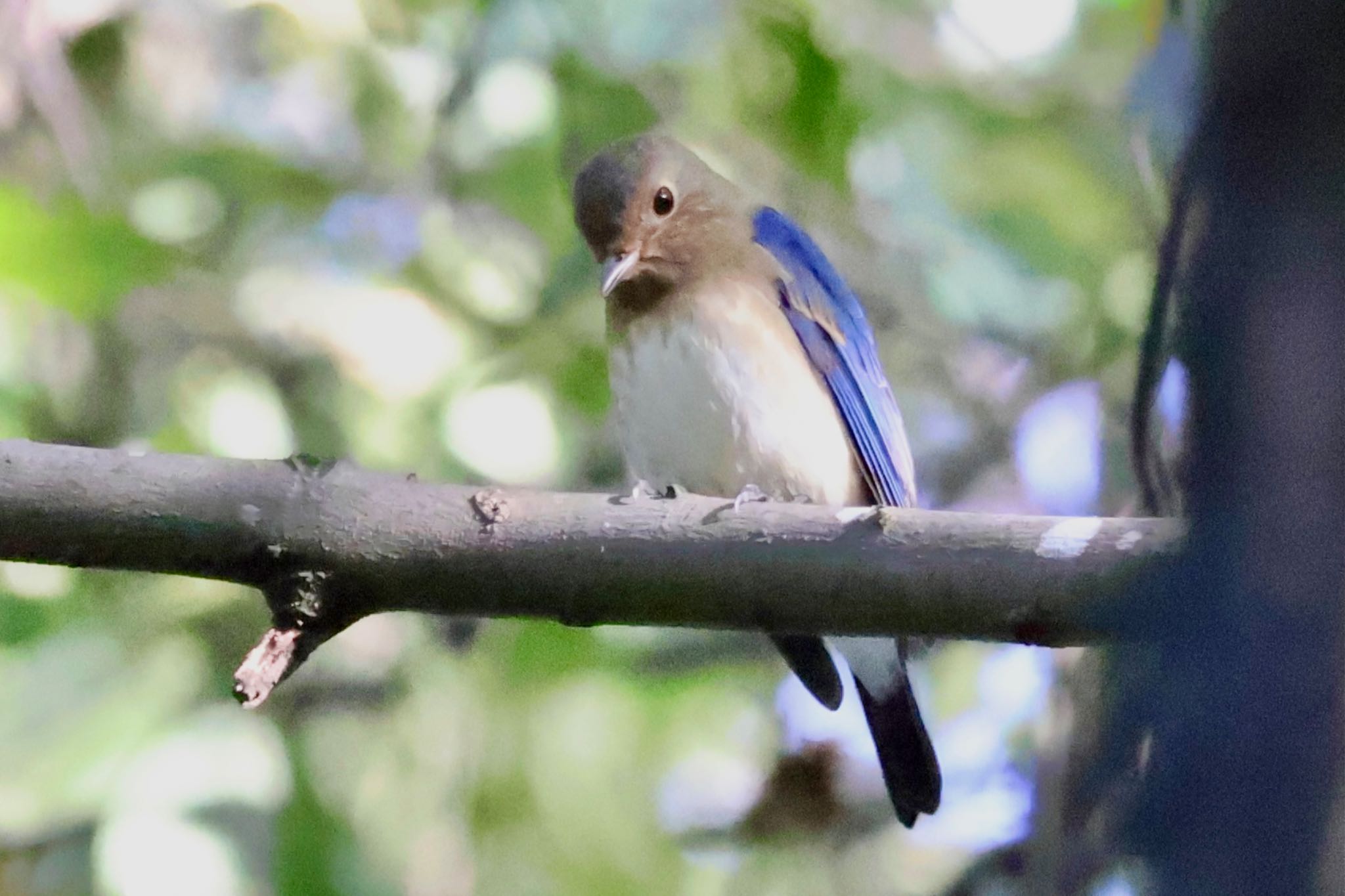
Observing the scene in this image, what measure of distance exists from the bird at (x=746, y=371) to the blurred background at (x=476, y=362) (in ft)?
0.73

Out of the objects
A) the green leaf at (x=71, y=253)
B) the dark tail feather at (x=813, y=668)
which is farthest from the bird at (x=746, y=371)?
the green leaf at (x=71, y=253)

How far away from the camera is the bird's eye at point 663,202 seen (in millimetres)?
3666

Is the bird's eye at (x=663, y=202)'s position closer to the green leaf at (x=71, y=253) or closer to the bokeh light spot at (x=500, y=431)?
the bokeh light spot at (x=500, y=431)

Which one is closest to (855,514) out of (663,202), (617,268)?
(617,268)

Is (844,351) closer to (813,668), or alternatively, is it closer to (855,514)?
(813,668)

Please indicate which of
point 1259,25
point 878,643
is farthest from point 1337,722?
point 878,643

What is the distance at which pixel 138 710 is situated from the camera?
355 centimetres

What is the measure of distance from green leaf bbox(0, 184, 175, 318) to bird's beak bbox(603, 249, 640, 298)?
1.00m

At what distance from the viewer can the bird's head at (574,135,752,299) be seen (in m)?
3.55

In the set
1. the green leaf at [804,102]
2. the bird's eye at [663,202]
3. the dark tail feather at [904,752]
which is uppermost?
the green leaf at [804,102]

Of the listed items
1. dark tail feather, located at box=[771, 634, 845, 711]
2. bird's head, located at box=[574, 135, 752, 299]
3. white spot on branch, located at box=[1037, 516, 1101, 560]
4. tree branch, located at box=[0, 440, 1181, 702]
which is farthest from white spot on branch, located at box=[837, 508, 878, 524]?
bird's head, located at box=[574, 135, 752, 299]

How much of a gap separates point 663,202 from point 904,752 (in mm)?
1457

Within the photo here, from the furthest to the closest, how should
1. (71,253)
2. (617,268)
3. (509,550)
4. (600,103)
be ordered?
(600,103)
(617,268)
(71,253)
(509,550)

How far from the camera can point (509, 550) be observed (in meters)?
2.06
